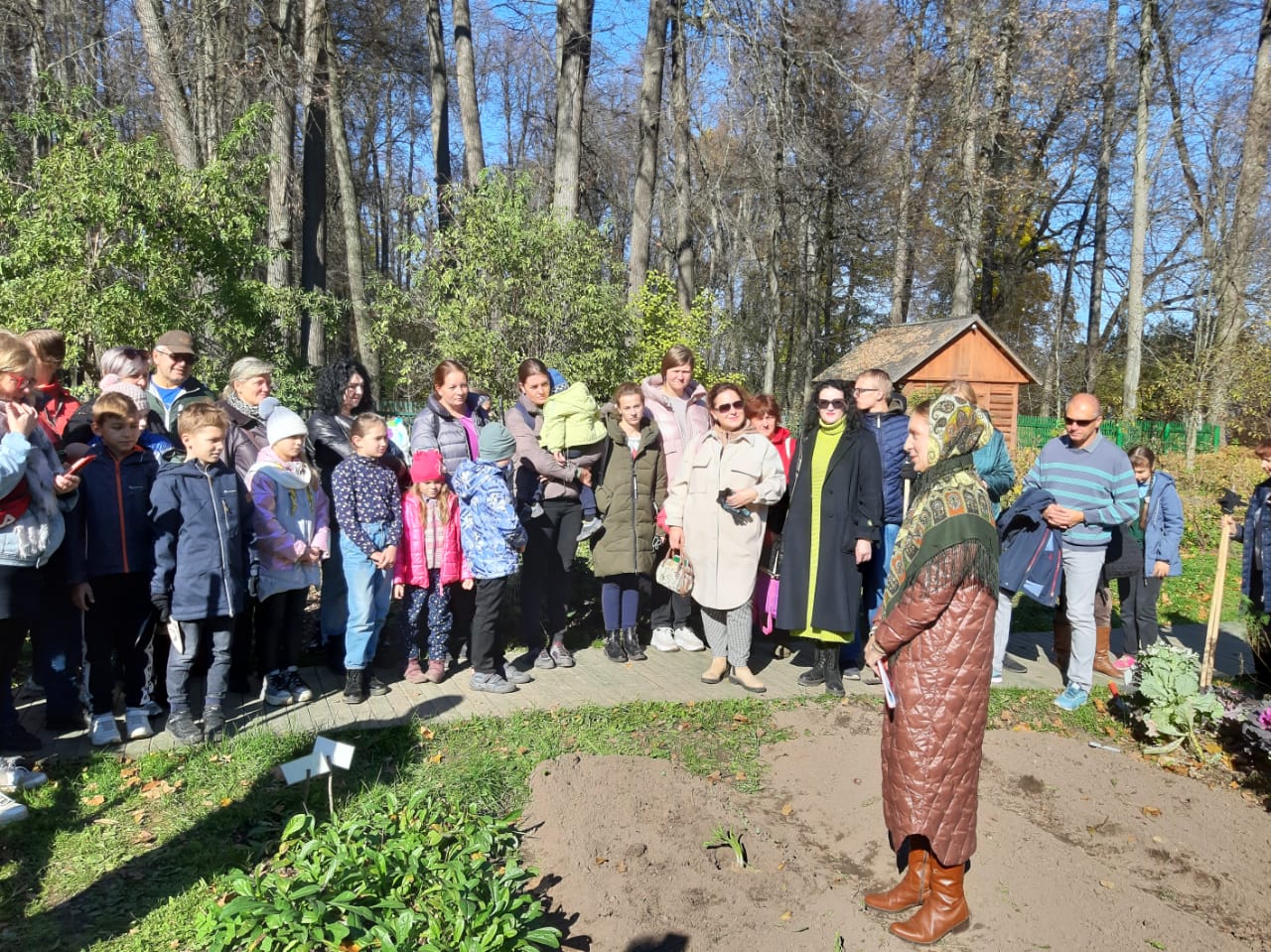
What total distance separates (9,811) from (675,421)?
4.64 metres

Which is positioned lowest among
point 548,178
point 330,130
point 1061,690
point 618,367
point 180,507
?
point 1061,690

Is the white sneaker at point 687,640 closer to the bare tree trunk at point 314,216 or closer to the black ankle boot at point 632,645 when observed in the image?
the black ankle boot at point 632,645

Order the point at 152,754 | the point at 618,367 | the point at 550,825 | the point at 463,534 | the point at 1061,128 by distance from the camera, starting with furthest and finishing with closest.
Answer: the point at 1061,128
the point at 618,367
the point at 463,534
the point at 152,754
the point at 550,825

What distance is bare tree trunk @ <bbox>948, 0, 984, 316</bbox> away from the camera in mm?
20828

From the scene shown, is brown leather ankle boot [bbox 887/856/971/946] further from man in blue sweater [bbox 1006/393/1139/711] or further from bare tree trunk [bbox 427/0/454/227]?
bare tree trunk [bbox 427/0/454/227]

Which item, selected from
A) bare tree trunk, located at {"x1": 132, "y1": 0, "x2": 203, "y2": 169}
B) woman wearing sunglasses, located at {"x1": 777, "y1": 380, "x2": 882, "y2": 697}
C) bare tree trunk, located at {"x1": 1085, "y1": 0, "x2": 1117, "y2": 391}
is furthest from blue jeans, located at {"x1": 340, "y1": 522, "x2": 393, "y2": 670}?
bare tree trunk, located at {"x1": 1085, "y1": 0, "x2": 1117, "y2": 391}

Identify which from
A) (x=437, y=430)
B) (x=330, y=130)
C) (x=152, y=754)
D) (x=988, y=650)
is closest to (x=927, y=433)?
(x=988, y=650)

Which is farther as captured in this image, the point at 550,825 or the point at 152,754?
the point at 152,754

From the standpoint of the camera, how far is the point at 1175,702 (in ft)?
17.3

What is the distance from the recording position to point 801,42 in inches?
470

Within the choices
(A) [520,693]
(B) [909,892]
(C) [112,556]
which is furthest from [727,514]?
(C) [112,556]

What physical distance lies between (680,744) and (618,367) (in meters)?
5.18

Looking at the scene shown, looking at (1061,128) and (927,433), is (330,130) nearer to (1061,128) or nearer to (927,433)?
(927,433)

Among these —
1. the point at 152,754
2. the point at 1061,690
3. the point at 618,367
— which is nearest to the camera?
the point at 152,754
